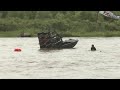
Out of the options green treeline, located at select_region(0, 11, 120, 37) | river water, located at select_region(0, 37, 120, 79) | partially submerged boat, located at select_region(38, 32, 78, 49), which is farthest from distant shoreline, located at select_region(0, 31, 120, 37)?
river water, located at select_region(0, 37, 120, 79)

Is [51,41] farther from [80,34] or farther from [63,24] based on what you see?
[63,24]

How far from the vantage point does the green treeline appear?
7778cm

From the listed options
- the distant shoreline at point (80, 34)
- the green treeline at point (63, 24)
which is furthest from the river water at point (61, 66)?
the green treeline at point (63, 24)

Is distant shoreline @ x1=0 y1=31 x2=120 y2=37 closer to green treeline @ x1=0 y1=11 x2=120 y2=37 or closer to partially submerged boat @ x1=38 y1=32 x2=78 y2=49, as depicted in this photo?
green treeline @ x1=0 y1=11 x2=120 y2=37

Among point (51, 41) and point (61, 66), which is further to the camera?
point (51, 41)

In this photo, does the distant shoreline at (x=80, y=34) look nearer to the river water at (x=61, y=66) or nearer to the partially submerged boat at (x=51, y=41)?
the partially submerged boat at (x=51, y=41)

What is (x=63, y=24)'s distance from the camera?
270 feet

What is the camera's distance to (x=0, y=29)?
8194 centimetres

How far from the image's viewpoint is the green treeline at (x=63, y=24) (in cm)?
7778

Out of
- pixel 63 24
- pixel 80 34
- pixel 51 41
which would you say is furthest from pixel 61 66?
Answer: pixel 63 24
